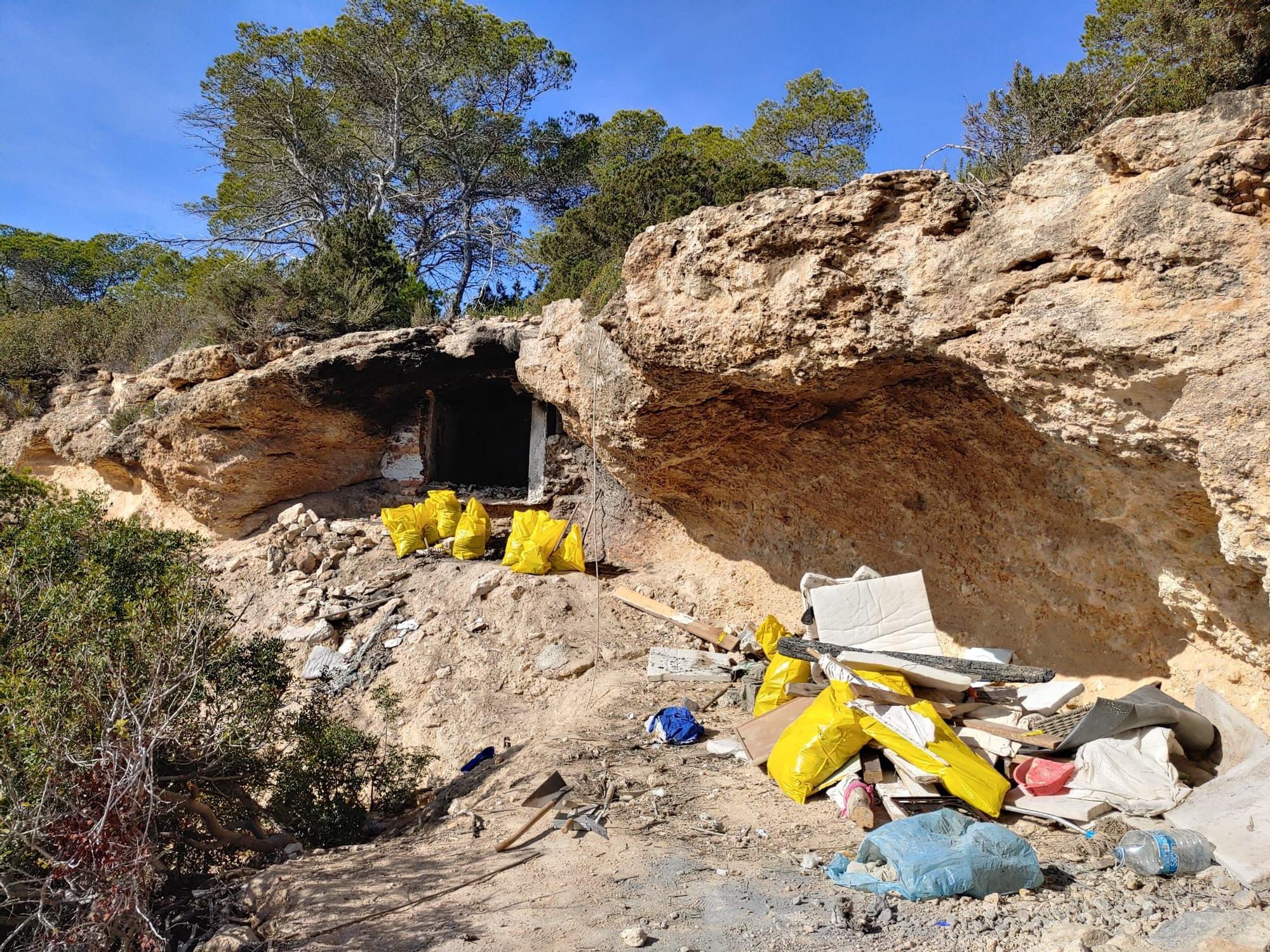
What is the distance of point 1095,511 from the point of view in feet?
15.6

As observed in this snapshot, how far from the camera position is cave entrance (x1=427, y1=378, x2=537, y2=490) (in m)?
10.7

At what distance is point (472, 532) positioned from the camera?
859 cm

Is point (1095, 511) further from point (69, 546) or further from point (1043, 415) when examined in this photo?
point (69, 546)

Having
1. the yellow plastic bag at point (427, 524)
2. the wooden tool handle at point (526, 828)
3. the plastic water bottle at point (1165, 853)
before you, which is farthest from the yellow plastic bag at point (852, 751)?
the yellow plastic bag at point (427, 524)

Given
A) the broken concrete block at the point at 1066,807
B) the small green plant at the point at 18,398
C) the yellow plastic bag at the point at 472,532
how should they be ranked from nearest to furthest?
1. the broken concrete block at the point at 1066,807
2. the yellow plastic bag at the point at 472,532
3. the small green plant at the point at 18,398

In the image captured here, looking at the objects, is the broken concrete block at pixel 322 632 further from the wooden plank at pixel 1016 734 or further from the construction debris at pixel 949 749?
the wooden plank at pixel 1016 734

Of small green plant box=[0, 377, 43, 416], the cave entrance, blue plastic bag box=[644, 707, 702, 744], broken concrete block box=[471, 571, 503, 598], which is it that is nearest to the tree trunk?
the cave entrance

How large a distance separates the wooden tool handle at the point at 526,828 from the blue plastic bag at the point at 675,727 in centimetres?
104

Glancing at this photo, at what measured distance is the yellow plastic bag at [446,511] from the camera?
8.92 m

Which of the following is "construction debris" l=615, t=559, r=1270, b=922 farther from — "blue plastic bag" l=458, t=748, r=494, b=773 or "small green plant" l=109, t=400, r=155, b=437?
"small green plant" l=109, t=400, r=155, b=437

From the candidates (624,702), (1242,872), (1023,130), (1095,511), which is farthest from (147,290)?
(1242,872)

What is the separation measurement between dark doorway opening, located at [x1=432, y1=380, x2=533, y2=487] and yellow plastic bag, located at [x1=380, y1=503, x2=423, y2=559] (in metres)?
1.75

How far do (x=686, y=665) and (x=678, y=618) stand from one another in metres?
0.81

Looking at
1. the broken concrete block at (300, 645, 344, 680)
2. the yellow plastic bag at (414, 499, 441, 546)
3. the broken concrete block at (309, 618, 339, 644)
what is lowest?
the broken concrete block at (300, 645, 344, 680)
